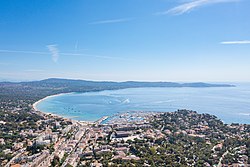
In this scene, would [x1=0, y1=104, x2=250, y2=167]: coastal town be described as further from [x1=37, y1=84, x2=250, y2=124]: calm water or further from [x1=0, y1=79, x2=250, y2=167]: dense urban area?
[x1=37, y1=84, x2=250, y2=124]: calm water

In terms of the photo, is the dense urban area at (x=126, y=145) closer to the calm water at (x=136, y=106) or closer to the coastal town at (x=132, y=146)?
the coastal town at (x=132, y=146)

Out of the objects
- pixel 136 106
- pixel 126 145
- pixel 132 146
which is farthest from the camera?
pixel 136 106

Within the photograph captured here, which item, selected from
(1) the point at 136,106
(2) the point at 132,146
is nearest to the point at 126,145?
(2) the point at 132,146

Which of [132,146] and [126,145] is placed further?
[126,145]

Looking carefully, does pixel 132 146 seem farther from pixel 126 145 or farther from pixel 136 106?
pixel 136 106

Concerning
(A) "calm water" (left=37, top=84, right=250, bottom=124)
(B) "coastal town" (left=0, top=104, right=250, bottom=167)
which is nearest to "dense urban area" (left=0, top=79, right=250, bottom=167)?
(B) "coastal town" (left=0, top=104, right=250, bottom=167)

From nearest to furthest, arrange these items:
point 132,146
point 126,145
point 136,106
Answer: point 132,146 → point 126,145 → point 136,106

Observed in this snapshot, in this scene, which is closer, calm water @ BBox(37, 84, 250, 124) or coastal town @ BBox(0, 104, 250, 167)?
coastal town @ BBox(0, 104, 250, 167)

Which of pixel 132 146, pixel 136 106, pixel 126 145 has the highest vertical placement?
pixel 132 146

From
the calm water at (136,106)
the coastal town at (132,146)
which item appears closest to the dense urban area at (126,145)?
the coastal town at (132,146)

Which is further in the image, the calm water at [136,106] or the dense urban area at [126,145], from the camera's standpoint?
the calm water at [136,106]

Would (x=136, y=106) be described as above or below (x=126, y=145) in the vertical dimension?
below

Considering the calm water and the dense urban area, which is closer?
the dense urban area
